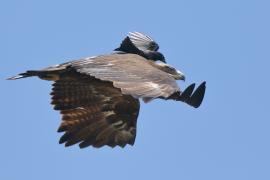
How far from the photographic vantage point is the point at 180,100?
43.6ft

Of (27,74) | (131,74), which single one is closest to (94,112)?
(27,74)

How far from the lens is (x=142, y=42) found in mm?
17859

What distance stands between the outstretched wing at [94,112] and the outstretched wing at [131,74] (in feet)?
2.94

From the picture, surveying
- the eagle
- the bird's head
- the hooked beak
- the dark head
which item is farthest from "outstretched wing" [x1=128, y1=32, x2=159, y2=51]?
the hooked beak

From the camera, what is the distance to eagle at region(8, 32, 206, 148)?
1492cm

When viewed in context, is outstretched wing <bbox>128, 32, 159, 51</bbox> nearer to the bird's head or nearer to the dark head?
the dark head

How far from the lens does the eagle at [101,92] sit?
14.9 meters

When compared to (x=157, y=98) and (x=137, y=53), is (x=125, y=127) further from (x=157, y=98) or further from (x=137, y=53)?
(x=157, y=98)

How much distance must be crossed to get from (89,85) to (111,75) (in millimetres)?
2560

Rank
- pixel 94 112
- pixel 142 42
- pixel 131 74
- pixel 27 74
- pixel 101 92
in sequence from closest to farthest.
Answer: pixel 131 74, pixel 27 74, pixel 101 92, pixel 94 112, pixel 142 42

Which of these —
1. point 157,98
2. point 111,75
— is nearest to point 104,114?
point 111,75

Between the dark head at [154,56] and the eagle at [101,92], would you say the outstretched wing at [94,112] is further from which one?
the dark head at [154,56]

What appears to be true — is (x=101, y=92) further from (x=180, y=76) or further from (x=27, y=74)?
(x=27, y=74)

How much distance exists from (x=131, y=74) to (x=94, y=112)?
312 centimetres
